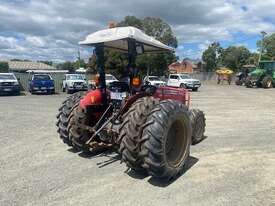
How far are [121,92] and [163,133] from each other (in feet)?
5.27

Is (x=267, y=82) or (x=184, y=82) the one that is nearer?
(x=184, y=82)

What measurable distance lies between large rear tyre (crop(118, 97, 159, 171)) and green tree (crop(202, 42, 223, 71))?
302 ft

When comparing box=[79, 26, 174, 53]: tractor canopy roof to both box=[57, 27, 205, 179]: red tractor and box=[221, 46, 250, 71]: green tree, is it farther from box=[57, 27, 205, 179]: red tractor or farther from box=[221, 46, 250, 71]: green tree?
box=[221, 46, 250, 71]: green tree

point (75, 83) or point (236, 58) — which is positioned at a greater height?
point (236, 58)

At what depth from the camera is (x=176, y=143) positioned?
7.02 metres

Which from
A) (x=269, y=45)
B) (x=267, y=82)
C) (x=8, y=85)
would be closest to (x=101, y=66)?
(x=8, y=85)

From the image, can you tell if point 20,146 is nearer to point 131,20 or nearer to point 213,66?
point 131,20

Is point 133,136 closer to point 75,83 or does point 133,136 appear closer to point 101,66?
point 101,66

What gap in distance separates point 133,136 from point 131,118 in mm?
309

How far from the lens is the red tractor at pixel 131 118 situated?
6148 millimetres

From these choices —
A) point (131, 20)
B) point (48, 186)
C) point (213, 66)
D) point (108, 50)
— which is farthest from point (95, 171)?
point (213, 66)

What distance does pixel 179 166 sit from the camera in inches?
264

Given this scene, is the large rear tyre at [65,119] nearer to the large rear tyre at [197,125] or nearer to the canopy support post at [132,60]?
the canopy support post at [132,60]

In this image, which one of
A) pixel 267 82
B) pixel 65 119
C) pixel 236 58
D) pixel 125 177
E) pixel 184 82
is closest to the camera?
pixel 125 177
